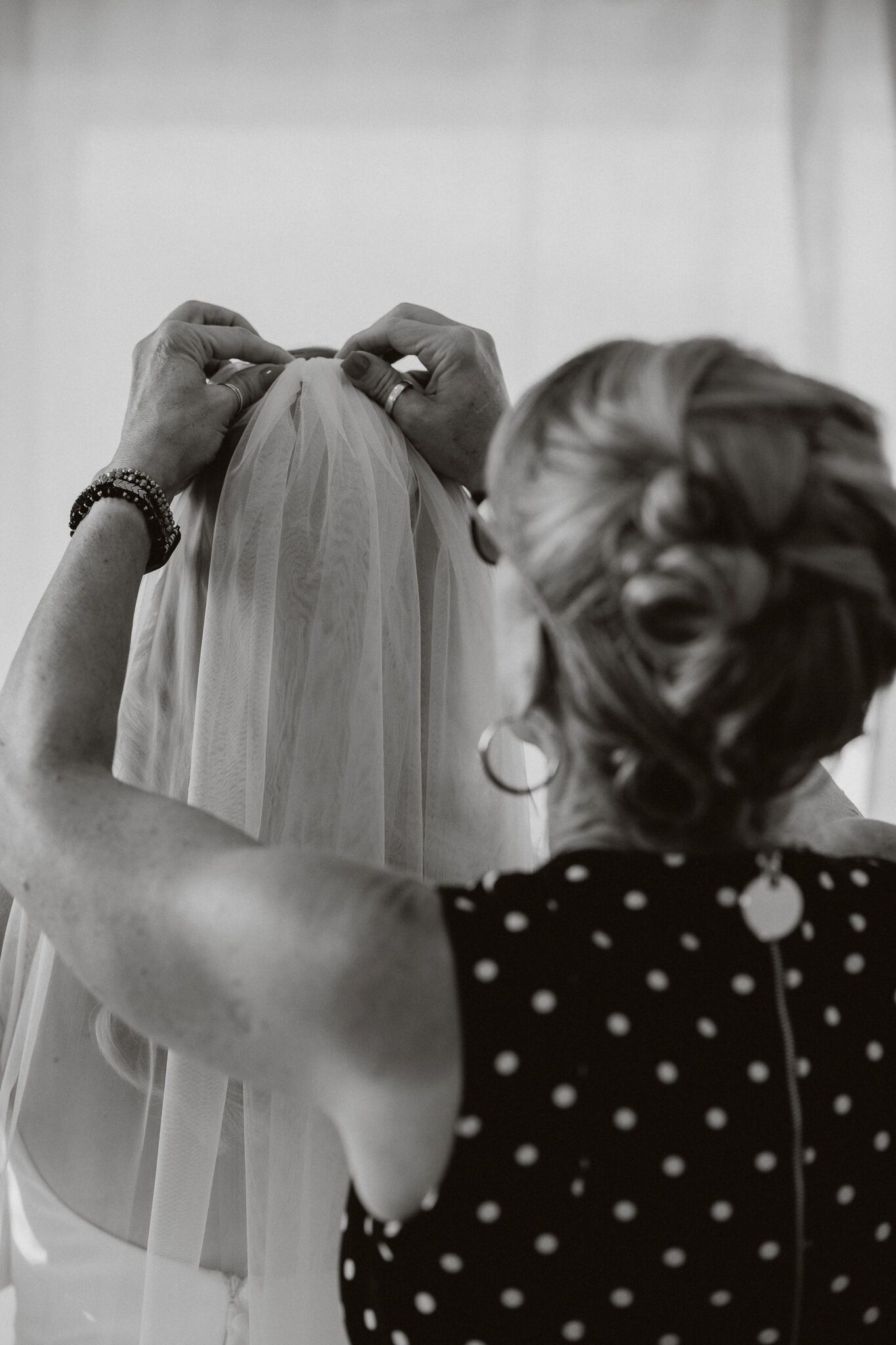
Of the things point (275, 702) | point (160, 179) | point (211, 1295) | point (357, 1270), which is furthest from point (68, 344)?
point (357, 1270)

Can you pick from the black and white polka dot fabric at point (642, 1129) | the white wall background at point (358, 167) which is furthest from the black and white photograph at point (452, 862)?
the white wall background at point (358, 167)

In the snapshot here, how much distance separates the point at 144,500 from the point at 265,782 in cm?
19

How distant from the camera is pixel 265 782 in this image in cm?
77

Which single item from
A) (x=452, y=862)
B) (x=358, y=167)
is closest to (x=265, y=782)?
(x=452, y=862)

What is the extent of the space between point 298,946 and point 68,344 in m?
1.42

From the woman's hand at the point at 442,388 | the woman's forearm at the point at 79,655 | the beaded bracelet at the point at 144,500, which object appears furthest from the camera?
the woman's hand at the point at 442,388

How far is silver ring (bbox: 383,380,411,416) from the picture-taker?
2.79ft

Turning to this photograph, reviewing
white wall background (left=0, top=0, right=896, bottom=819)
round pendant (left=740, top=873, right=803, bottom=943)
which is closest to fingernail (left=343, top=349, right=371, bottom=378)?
round pendant (left=740, top=873, right=803, bottom=943)

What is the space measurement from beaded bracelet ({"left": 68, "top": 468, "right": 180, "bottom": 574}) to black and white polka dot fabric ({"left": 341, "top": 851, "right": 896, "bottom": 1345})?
1.10 ft

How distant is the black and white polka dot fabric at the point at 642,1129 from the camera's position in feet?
1.65

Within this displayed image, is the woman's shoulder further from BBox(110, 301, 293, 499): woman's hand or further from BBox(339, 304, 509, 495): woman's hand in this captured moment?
BBox(110, 301, 293, 499): woman's hand

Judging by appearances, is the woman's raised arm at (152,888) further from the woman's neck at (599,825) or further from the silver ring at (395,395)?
the silver ring at (395,395)

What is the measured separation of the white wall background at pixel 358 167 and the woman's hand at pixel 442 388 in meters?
0.88

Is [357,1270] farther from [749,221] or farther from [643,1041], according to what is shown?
[749,221]
